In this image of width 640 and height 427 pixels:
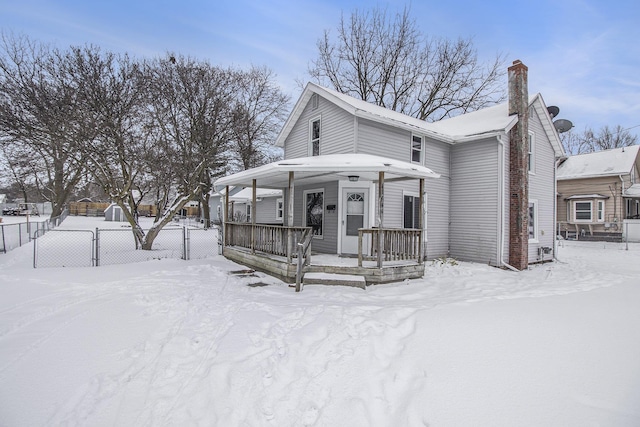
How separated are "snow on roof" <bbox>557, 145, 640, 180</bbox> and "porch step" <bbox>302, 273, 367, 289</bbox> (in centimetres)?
2268

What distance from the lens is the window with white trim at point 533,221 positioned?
41.3ft

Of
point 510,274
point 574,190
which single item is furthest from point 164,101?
point 574,190

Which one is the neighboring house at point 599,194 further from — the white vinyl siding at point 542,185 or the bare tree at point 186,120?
the bare tree at point 186,120

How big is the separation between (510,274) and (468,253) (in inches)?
68.9

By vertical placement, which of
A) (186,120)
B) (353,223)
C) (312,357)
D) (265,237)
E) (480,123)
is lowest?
(312,357)

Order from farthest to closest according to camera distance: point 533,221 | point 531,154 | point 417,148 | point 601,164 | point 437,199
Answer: point 601,164, point 533,221, point 531,154, point 437,199, point 417,148

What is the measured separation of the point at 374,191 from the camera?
10242mm

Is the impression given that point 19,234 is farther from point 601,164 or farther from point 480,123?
point 601,164

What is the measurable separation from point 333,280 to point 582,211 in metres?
22.9

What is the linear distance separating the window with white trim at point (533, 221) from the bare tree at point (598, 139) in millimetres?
31606

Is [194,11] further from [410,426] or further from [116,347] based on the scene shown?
[410,426]

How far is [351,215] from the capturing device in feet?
34.1

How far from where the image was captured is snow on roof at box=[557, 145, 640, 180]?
69.5 ft

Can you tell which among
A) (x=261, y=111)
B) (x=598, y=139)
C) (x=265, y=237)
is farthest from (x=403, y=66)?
(x=598, y=139)
